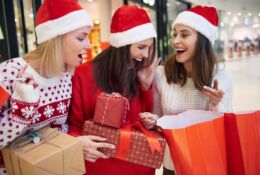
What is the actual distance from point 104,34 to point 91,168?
565 centimetres

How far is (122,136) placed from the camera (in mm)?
1144

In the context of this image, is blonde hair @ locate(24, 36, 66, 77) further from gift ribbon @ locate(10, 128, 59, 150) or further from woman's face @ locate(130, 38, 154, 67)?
woman's face @ locate(130, 38, 154, 67)

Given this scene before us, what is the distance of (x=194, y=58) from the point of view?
175cm

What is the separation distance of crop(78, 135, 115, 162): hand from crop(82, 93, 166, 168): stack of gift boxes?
21mm

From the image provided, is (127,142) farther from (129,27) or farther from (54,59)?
(129,27)

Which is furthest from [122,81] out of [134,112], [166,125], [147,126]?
[166,125]

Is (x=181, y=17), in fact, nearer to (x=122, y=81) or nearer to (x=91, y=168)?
(x=122, y=81)

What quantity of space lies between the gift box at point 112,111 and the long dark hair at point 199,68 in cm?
63

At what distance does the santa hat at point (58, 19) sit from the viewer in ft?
4.20

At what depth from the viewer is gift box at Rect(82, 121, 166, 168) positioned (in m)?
1.13

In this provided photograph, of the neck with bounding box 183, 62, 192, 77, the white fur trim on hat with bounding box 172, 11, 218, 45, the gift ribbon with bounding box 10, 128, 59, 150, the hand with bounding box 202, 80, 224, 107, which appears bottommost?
the gift ribbon with bounding box 10, 128, 59, 150

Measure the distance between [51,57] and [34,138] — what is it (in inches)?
14.9

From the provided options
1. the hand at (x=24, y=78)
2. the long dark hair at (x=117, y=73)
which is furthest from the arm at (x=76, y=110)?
the hand at (x=24, y=78)

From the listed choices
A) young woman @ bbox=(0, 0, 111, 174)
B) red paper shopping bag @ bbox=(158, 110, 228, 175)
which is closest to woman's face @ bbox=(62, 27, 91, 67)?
young woman @ bbox=(0, 0, 111, 174)
